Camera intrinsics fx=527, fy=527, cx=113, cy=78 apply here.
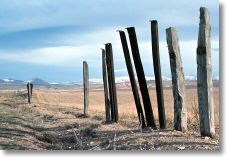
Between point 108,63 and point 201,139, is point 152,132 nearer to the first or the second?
point 201,139

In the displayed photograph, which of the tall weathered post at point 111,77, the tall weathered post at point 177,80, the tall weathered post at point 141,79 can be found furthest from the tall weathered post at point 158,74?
the tall weathered post at point 111,77

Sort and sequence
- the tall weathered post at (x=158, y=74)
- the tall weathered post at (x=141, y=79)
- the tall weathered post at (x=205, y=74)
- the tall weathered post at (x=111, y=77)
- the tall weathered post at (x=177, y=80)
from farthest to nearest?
the tall weathered post at (x=111, y=77)
the tall weathered post at (x=141, y=79)
the tall weathered post at (x=158, y=74)
the tall weathered post at (x=177, y=80)
the tall weathered post at (x=205, y=74)

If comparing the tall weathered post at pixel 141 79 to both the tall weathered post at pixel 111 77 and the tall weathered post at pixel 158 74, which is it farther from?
the tall weathered post at pixel 111 77

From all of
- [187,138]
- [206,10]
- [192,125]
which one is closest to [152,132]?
[187,138]

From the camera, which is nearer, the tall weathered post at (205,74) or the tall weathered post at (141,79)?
the tall weathered post at (205,74)

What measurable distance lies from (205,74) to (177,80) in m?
1.42

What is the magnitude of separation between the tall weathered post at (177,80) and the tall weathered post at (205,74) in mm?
1103

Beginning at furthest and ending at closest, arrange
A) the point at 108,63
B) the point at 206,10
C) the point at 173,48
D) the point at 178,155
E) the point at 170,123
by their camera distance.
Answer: the point at 108,63
the point at 170,123
the point at 173,48
the point at 206,10
the point at 178,155

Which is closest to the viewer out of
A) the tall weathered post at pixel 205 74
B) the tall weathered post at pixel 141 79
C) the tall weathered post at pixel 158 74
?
the tall weathered post at pixel 205 74

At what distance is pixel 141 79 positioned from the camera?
36.1 ft

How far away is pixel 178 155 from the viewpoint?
259 inches

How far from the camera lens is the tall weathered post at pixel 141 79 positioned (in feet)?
35.5

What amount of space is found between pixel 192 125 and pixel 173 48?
8.00 ft

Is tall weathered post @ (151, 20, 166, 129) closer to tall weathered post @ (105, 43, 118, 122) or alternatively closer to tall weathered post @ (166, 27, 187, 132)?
tall weathered post @ (166, 27, 187, 132)
